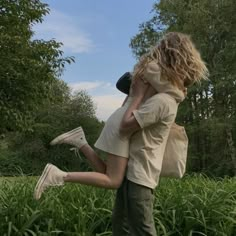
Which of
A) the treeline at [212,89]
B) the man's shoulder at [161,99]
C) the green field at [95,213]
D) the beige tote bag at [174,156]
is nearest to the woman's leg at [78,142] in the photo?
the beige tote bag at [174,156]

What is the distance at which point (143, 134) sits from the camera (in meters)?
3.13

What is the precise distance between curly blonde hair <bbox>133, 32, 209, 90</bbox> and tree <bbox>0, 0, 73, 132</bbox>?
37.1 feet

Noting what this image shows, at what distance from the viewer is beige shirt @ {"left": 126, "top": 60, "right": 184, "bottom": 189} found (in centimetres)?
307

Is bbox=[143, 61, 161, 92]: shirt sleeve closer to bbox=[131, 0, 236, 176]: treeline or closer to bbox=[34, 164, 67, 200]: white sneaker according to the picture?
bbox=[34, 164, 67, 200]: white sneaker

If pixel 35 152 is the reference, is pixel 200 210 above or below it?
below

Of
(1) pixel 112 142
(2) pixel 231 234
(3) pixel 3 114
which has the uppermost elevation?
(3) pixel 3 114

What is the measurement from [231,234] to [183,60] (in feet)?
6.24

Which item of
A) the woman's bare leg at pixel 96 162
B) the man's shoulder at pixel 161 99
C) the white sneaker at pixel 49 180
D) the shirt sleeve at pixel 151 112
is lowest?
the white sneaker at pixel 49 180

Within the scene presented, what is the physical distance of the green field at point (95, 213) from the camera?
4.17m

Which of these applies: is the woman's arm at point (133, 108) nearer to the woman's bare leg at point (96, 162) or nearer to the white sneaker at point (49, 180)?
the woman's bare leg at point (96, 162)

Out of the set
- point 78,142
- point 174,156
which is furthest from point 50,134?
point 174,156

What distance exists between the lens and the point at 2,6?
15.0 meters

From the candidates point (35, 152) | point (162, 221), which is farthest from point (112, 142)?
point (35, 152)

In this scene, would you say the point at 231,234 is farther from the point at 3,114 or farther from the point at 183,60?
the point at 3,114
